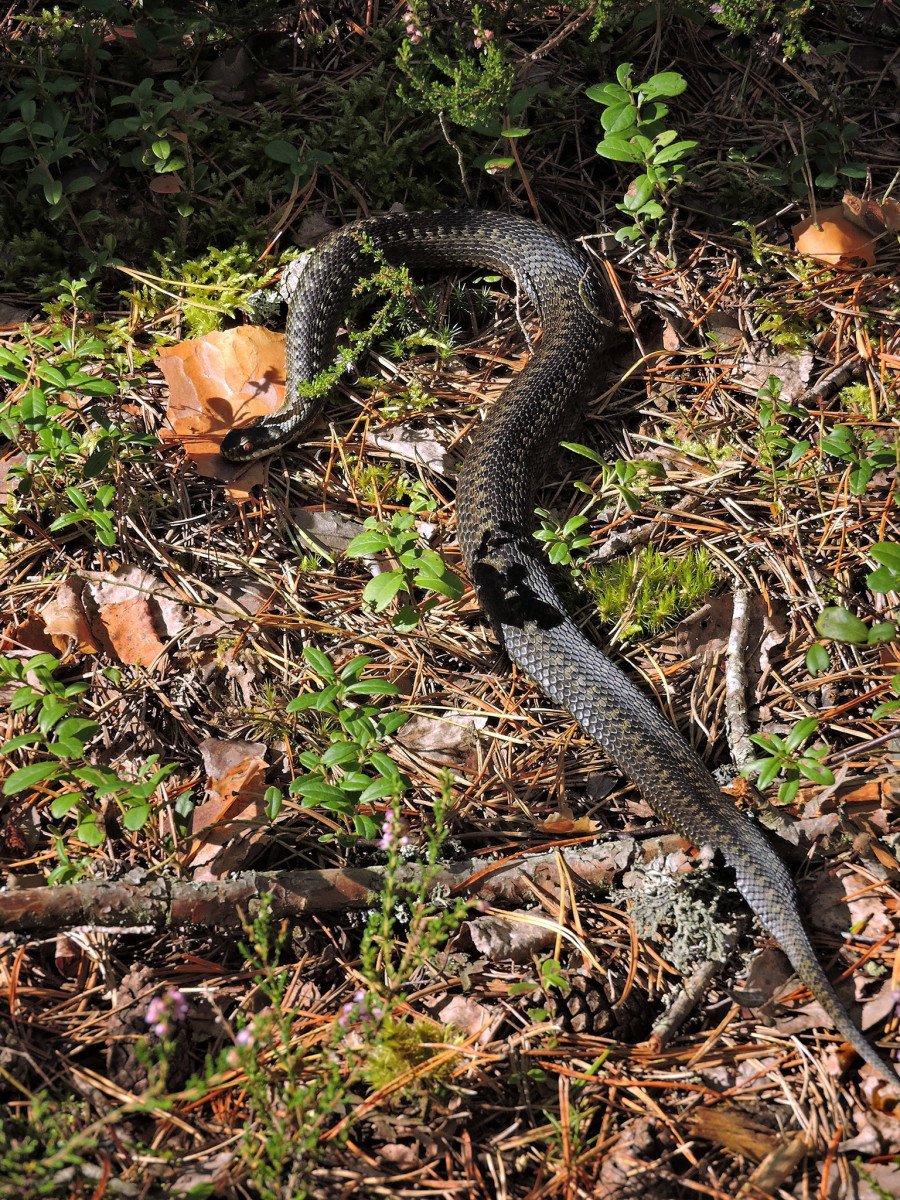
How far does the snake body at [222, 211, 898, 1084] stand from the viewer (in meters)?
3.88

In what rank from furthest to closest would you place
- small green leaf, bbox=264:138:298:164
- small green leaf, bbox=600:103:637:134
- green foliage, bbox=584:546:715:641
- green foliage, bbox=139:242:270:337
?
small green leaf, bbox=264:138:298:164
green foliage, bbox=139:242:270:337
small green leaf, bbox=600:103:637:134
green foliage, bbox=584:546:715:641

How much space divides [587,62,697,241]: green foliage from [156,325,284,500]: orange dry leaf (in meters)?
2.25

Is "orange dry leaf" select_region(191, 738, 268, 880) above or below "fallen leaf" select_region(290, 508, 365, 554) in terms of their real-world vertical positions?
below

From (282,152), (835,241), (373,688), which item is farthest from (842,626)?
(282,152)

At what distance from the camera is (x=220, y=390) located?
5.51m

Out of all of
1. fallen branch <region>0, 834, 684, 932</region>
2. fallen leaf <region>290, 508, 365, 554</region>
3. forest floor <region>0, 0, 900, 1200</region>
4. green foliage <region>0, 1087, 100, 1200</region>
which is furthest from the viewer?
fallen leaf <region>290, 508, 365, 554</region>

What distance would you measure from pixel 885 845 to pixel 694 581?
150 cm

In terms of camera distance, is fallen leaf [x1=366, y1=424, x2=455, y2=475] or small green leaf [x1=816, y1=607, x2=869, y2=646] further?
fallen leaf [x1=366, y1=424, x2=455, y2=475]

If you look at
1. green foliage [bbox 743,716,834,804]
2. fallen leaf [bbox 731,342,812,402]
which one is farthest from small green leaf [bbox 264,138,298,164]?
green foliage [bbox 743,716,834,804]

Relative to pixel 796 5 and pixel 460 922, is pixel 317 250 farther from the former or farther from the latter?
pixel 460 922

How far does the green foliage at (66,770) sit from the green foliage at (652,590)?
227 centimetres

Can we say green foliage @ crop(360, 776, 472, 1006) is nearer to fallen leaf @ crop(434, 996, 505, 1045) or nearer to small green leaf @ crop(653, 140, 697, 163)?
fallen leaf @ crop(434, 996, 505, 1045)

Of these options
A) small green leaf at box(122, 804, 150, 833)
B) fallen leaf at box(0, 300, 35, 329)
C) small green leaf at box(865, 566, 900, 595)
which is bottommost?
small green leaf at box(122, 804, 150, 833)

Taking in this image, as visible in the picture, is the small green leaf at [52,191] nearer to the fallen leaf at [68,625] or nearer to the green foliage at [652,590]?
the fallen leaf at [68,625]
